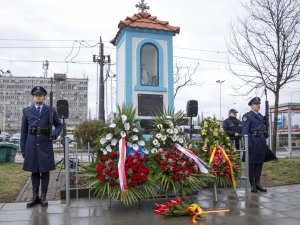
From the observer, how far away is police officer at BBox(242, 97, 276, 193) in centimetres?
729

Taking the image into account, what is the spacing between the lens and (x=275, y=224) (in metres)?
4.91

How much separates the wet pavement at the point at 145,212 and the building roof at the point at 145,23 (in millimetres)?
3817

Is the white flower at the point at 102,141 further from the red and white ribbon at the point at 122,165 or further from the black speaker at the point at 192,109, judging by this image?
the black speaker at the point at 192,109

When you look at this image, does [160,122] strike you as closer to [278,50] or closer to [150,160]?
[150,160]

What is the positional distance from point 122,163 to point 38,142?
5.09 ft

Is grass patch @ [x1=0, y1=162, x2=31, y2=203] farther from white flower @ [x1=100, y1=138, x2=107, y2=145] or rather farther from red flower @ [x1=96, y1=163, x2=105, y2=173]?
white flower @ [x1=100, y1=138, x2=107, y2=145]

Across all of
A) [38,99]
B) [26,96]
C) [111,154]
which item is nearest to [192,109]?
[111,154]

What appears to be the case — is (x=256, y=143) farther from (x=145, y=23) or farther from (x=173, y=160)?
(x=145, y=23)

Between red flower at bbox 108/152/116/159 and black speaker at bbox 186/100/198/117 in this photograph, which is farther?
black speaker at bbox 186/100/198/117

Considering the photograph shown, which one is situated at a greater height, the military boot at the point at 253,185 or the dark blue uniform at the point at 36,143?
the dark blue uniform at the point at 36,143

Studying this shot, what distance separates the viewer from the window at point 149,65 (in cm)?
850

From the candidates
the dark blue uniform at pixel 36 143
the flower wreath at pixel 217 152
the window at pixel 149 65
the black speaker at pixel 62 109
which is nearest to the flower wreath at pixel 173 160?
the flower wreath at pixel 217 152

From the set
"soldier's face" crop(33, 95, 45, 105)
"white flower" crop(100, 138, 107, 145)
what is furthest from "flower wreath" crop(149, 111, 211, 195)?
"soldier's face" crop(33, 95, 45, 105)

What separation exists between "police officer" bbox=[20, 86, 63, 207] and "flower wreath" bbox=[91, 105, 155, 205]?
2.95 ft
